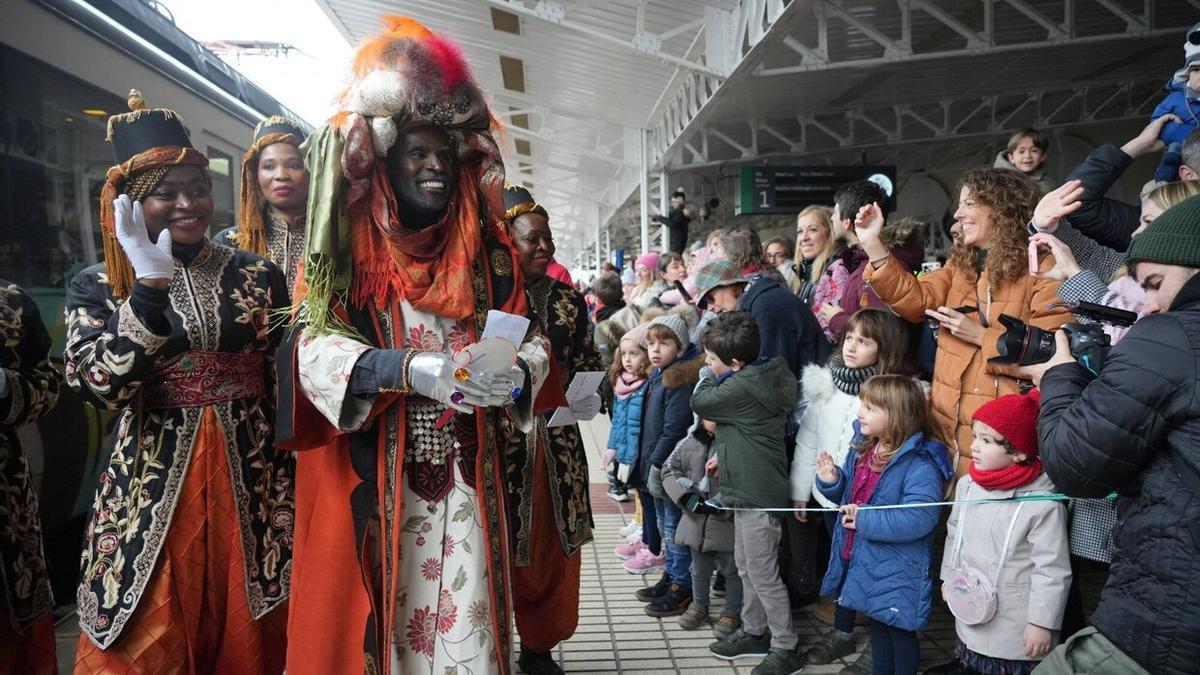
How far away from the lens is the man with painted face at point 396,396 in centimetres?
196

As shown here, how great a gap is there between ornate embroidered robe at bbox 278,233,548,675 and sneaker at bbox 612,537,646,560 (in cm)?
264

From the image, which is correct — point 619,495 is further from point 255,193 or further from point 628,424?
point 255,193

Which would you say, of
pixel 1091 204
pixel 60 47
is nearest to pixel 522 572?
pixel 1091 204

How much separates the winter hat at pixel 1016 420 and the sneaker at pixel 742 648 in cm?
141

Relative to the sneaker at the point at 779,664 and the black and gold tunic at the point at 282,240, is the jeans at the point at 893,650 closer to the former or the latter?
the sneaker at the point at 779,664

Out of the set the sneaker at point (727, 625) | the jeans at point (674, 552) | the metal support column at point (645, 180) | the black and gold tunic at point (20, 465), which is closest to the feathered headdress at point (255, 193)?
the black and gold tunic at point (20, 465)

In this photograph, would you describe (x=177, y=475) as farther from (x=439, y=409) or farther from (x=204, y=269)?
(x=439, y=409)

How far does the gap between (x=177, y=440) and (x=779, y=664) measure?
2.33 m

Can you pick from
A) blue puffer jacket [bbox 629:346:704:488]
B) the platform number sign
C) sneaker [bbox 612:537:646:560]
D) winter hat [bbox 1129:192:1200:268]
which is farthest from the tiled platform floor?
the platform number sign

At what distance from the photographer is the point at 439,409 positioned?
6.84ft

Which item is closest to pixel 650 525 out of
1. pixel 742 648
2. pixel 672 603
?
pixel 672 603

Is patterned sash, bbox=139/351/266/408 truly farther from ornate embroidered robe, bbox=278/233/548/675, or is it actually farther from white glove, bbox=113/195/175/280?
ornate embroidered robe, bbox=278/233/548/675

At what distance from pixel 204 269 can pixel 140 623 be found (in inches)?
41.2

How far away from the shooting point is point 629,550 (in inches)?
188
